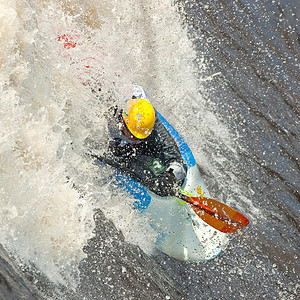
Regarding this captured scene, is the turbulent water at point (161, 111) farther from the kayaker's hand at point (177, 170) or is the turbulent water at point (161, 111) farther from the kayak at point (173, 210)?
the kayaker's hand at point (177, 170)

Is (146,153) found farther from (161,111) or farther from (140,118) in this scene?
(161,111)

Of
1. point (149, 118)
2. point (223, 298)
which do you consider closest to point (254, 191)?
point (223, 298)

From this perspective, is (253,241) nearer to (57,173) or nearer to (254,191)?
(254,191)

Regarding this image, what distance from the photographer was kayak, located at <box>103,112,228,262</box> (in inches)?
96.1

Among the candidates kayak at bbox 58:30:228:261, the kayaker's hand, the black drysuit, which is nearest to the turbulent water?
kayak at bbox 58:30:228:261

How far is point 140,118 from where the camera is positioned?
202 centimetres

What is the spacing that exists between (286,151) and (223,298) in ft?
4.58

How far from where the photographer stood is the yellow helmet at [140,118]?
2021 mm

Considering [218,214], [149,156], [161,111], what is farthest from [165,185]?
[161,111]

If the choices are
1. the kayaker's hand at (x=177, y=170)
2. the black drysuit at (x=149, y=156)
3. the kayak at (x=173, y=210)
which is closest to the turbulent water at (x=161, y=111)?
the kayak at (x=173, y=210)

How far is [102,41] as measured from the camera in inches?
105

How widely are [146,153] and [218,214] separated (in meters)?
0.84

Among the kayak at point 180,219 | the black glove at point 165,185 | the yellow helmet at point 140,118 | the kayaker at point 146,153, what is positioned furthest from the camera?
the kayak at point 180,219

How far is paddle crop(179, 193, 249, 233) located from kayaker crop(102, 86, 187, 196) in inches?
10.5
